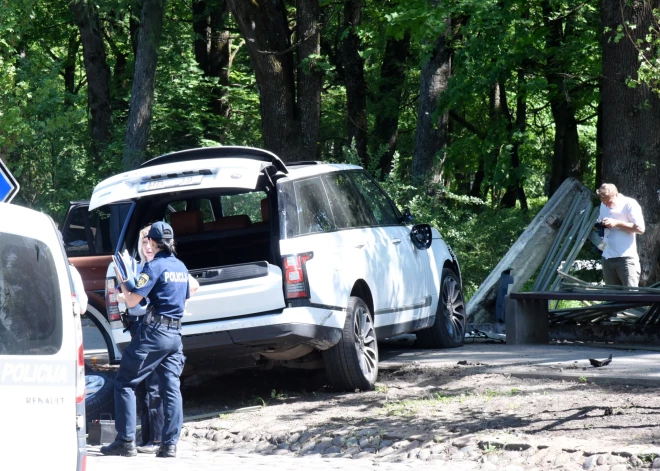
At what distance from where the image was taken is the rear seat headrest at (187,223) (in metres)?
10.4

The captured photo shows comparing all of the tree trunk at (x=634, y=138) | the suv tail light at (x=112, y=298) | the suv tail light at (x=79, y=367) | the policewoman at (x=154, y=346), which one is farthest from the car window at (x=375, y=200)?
the suv tail light at (x=79, y=367)

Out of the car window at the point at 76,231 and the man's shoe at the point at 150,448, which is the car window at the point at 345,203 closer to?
the man's shoe at the point at 150,448

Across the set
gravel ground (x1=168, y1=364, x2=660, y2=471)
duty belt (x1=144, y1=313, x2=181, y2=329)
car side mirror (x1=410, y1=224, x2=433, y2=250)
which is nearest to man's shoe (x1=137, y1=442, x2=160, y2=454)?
gravel ground (x1=168, y1=364, x2=660, y2=471)

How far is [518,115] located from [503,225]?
6.88 metres

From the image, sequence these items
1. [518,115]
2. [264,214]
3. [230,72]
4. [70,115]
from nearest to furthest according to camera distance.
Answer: [264,214], [70,115], [518,115], [230,72]

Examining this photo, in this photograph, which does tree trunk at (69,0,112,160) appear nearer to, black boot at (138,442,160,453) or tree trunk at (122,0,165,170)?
tree trunk at (122,0,165,170)

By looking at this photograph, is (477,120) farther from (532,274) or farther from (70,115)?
(532,274)

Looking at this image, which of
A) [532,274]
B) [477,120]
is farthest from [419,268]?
[477,120]

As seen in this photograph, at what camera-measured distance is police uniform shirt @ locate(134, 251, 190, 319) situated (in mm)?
7793

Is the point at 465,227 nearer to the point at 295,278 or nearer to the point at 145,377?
the point at 295,278

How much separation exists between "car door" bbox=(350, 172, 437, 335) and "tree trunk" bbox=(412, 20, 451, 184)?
32.0 ft

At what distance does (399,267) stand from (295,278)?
201 cm

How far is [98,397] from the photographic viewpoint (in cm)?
895

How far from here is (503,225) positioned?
18.9m
